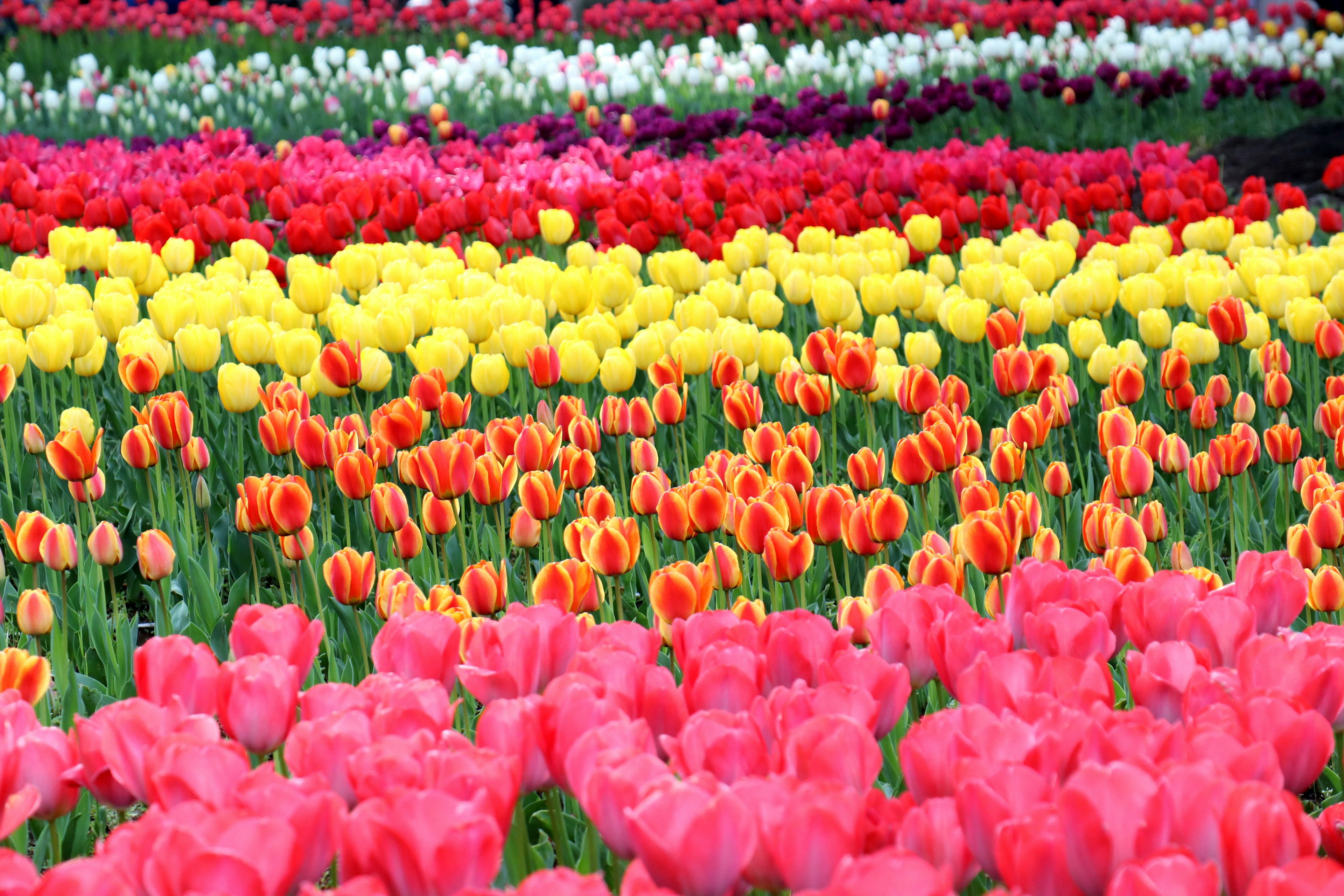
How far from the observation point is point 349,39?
54.4 feet

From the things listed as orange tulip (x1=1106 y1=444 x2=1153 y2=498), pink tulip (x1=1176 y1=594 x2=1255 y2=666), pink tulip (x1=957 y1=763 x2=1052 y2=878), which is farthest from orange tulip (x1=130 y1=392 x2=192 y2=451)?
pink tulip (x1=957 y1=763 x2=1052 y2=878)

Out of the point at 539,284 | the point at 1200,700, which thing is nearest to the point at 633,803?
the point at 1200,700

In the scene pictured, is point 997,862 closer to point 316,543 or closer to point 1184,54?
point 316,543

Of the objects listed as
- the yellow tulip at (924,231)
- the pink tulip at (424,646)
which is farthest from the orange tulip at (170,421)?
the yellow tulip at (924,231)

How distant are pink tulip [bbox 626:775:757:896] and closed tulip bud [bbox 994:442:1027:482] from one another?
1774 mm

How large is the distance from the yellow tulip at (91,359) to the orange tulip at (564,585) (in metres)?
2.21

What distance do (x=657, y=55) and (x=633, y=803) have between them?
48.8ft

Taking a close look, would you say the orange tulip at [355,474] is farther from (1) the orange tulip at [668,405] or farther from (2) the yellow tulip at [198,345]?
(2) the yellow tulip at [198,345]

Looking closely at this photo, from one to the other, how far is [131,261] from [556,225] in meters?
1.72

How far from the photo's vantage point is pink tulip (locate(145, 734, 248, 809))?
1384 millimetres

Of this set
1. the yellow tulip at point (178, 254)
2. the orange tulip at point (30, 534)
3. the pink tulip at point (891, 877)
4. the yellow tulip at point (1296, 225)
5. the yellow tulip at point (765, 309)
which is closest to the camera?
the pink tulip at point (891, 877)

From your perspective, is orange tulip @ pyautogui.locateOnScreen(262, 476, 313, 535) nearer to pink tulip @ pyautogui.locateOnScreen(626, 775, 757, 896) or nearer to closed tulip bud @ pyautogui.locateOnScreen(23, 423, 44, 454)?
closed tulip bud @ pyautogui.locateOnScreen(23, 423, 44, 454)

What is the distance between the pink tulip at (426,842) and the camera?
1.23 meters

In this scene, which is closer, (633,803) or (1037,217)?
(633,803)
